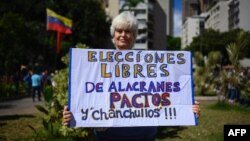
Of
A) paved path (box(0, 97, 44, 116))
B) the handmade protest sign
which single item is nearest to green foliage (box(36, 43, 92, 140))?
the handmade protest sign

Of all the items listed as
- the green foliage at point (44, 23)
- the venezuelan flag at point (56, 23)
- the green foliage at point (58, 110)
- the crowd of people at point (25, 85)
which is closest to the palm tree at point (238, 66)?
the green foliage at point (58, 110)

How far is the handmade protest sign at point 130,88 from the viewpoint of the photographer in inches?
159

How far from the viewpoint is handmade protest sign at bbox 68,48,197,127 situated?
4027 mm

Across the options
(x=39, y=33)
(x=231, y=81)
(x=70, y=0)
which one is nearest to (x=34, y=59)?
(x=39, y=33)

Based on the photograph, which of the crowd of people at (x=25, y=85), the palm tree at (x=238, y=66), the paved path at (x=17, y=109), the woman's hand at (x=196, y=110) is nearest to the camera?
the woman's hand at (x=196, y=110)

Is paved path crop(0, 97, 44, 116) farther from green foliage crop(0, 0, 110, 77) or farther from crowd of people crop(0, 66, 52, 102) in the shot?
green foliage crop(0, 0, 110, 77)

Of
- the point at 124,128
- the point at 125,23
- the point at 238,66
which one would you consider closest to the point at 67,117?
the point at 124,128

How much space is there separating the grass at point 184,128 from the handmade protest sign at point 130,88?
5.96 m

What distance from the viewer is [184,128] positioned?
11.6 metres

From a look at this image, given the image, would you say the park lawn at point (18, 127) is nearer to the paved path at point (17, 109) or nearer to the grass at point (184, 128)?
the grass at point (184, 128)

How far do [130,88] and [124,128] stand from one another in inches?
15.4

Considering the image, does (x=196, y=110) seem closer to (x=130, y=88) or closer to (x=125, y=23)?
(x=130, y=88)

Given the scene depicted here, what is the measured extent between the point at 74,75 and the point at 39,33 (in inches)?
2024

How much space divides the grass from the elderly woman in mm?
6054
